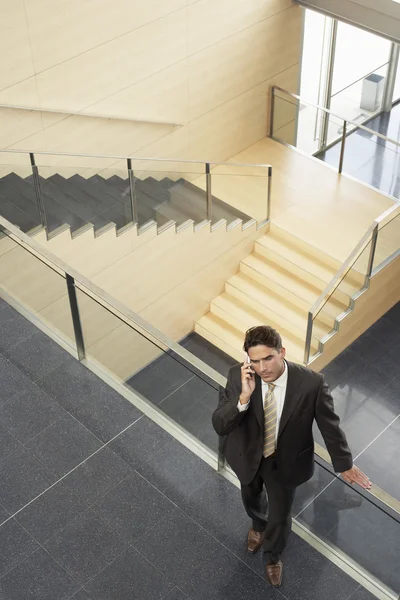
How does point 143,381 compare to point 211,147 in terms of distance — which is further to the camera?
point 211,147

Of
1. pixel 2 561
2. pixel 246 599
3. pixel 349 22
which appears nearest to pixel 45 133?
pixel 349 22

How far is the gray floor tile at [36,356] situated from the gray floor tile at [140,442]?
848 millimetres

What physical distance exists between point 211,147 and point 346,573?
7.76m

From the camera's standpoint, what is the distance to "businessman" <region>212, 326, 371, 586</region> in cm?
354

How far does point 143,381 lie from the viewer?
5008 millimetres

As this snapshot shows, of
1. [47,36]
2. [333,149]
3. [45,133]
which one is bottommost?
[333,149]

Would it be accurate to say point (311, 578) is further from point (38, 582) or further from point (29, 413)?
point (29, 413)

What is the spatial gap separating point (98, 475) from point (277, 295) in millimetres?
5490

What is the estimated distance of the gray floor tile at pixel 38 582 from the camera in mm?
4102

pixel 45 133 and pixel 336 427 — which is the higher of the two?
pixel 336 427

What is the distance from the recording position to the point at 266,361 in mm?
3469

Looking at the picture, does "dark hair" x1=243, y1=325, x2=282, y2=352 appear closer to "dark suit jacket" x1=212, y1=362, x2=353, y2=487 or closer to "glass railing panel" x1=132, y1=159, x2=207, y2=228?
"dark suit jacket" x1=212, y1=362, x2=353, y2=487

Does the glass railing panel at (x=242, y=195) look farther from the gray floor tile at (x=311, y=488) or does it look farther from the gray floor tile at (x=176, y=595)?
the gray floor tile at (x=176, y=595)

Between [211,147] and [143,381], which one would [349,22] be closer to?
[211,147]
